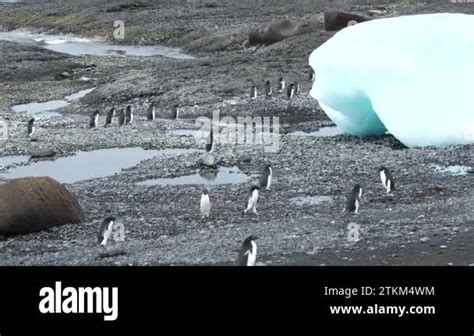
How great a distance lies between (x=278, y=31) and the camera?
3634 centimetres

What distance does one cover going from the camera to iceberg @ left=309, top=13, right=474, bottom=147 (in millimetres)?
16094

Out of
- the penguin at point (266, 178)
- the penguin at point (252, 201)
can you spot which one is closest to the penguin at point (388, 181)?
the penguin at point (266, 178)

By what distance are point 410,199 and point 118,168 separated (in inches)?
272

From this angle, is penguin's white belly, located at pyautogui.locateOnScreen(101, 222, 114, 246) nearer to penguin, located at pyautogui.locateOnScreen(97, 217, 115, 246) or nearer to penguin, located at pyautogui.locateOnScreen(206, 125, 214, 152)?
penguin, located at pyautogui.locateOnScreen(97, 217, 115, 246)

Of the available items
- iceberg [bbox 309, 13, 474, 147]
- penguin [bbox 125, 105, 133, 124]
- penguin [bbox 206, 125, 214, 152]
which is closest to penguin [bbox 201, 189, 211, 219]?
iceberg [bbox 309, 13, 474, 147]

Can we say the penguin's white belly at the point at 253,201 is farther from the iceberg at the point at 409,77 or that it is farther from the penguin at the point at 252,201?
the iceberg at the point at 409,77

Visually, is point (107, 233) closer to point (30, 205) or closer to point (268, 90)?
point (30, 205)

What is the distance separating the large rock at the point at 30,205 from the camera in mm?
11923

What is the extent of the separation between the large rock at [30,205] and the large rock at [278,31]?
24.9 m

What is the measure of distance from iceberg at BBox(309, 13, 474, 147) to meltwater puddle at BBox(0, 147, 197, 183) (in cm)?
397

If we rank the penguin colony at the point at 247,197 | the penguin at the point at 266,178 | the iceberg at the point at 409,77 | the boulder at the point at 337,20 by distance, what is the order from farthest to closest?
the boulder at the point at 337,20, the iceberg at the point at 409,77, the penguin at the point at 266,178, the penguin colony at the point at 247,197

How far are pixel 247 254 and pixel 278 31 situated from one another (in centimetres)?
2756

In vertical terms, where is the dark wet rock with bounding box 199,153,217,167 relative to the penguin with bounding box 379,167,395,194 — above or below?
below
